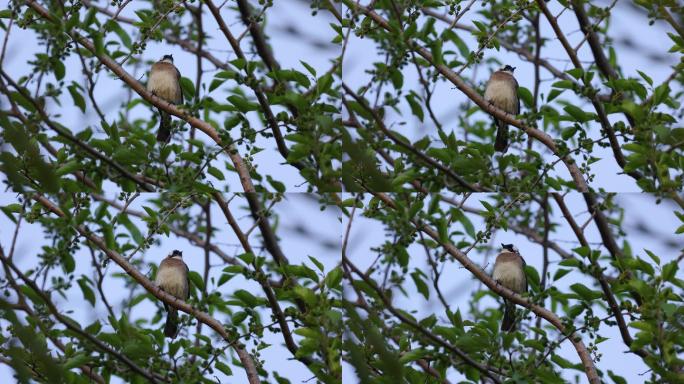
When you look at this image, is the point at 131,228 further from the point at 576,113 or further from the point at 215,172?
the point at 576,113

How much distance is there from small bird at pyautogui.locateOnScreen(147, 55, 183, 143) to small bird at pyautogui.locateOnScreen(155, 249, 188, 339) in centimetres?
70

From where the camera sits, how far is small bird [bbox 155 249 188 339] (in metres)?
3.91

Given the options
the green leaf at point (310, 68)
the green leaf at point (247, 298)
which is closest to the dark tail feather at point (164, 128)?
the green leaf at point (310, 68)

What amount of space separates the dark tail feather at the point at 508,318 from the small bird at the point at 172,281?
4.38 ft

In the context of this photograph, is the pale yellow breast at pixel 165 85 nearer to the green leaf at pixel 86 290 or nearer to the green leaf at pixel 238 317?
the green leaf at pixel 86 290

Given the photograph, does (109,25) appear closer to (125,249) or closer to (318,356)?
(125,249)

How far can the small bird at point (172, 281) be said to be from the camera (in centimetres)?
391

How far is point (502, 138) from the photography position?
173 inches

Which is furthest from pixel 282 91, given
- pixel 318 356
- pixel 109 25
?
pixel 318 356

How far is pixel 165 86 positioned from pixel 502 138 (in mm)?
1621

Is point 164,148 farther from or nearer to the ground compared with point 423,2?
nearer to the ground

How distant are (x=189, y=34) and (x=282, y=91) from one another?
1483 millimetres

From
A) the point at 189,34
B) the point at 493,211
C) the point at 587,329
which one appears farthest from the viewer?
the point at 189,34

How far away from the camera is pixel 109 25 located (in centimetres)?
430
